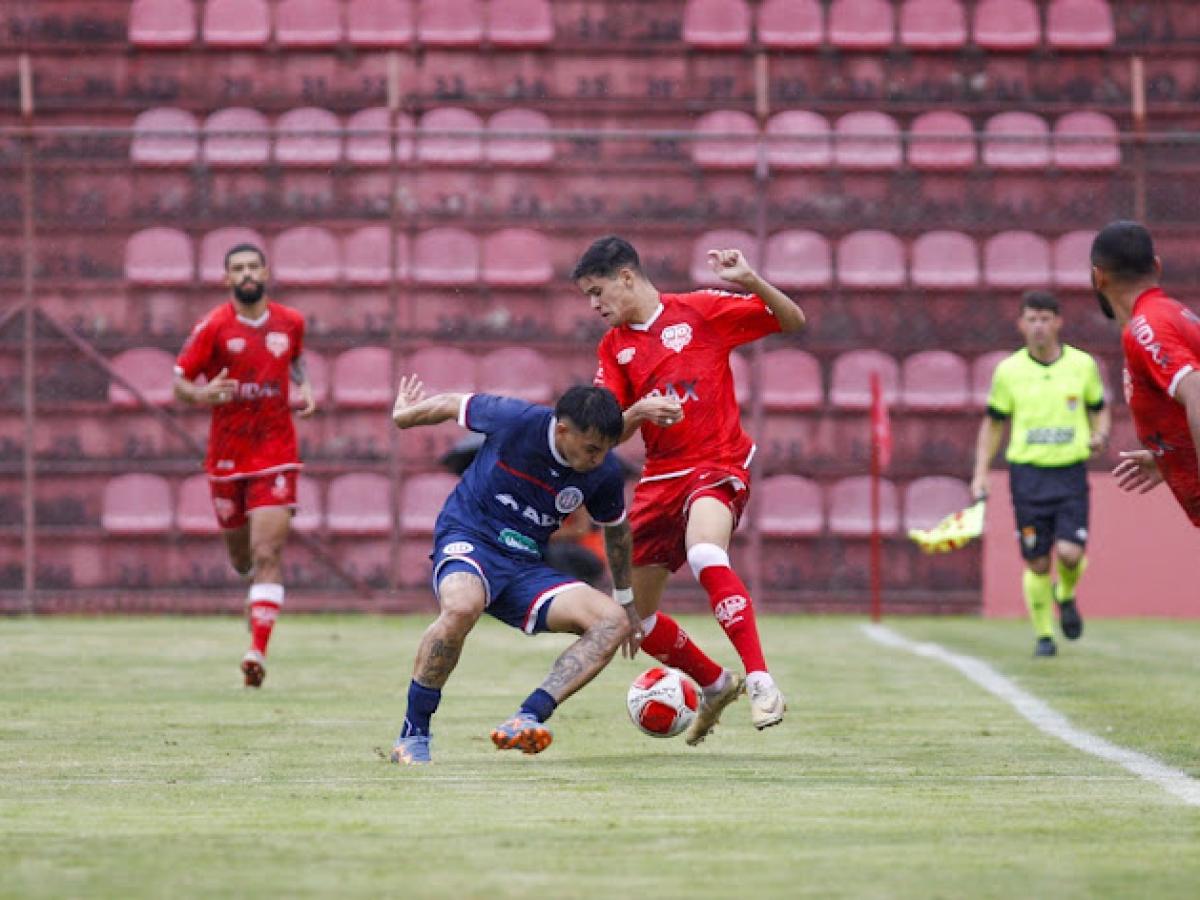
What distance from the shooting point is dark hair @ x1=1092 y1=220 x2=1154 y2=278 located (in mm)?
7945

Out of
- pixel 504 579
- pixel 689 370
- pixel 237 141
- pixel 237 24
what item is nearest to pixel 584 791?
pixel 504 579

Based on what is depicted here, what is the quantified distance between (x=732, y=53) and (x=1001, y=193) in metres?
2.91

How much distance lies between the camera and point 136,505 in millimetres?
19766

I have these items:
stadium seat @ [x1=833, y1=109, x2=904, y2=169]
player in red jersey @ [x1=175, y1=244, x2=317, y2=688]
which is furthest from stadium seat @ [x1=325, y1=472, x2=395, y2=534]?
player in red jersey @ [x1=175, y1=244, x2=317, y2=688]

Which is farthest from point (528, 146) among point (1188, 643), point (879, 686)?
point (879, 686)

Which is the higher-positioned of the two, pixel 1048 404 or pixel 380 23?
pixel 380 23

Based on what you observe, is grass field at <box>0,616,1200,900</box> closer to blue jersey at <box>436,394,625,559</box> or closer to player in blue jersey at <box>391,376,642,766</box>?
player in blue jersey at <box>391,376,642,766</box>

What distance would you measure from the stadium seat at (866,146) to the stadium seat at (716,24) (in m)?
1.31

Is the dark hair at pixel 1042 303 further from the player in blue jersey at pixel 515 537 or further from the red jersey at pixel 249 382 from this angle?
the player in blue jersey at pixel 515 537

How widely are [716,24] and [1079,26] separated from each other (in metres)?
3.46

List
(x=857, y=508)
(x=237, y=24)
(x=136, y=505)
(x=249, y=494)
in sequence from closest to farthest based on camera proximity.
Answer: (x=249, y=494) → (x=136, y=505) → (x=857, y=508) → (x=237, y=24)

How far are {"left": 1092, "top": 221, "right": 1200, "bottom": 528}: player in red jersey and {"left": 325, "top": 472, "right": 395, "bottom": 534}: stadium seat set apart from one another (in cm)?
1196

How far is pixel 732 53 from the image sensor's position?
21531mm

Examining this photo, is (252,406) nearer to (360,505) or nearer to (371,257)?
(360,505)
